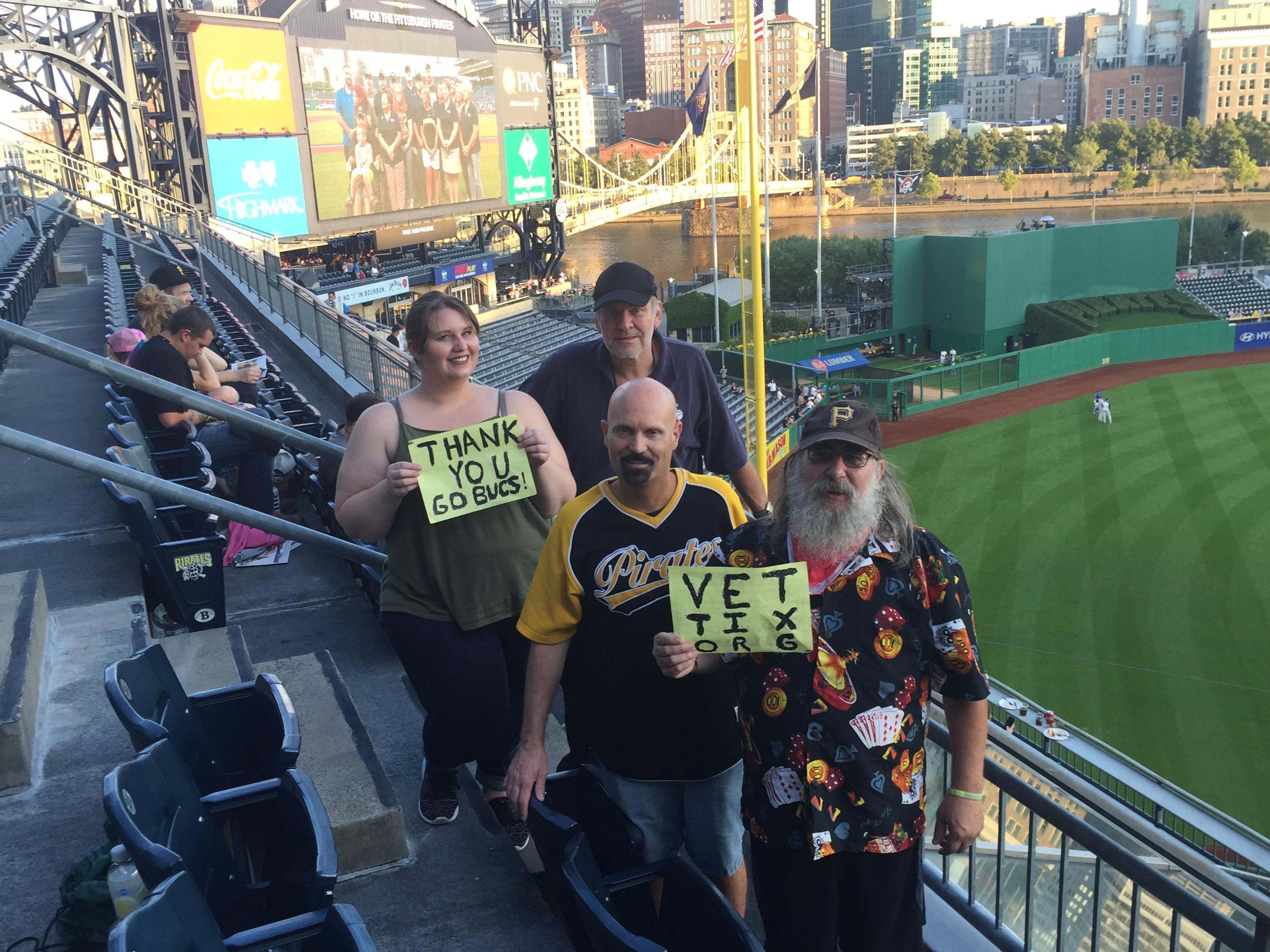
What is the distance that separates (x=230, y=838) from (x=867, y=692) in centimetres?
132

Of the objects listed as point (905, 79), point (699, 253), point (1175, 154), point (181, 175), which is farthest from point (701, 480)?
point (905, 79)

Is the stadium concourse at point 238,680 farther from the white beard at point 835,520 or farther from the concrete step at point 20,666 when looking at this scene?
the white beard at point 835,520

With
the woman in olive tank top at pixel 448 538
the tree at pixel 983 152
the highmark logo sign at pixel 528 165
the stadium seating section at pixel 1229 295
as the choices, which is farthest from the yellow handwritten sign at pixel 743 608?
the tree at pixel 983 152

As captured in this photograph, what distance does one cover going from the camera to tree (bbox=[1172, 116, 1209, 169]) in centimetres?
9269

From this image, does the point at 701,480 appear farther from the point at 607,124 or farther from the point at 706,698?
the point at 607,124

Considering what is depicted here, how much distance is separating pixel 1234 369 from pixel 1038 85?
142790 millimetres

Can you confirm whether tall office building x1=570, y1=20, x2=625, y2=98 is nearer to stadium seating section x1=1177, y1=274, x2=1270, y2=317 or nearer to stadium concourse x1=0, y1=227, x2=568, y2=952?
stadium seating section x1=1177, y1=274, x2=1270, y2=317

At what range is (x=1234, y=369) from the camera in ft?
107

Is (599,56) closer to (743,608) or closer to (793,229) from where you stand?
(793,229)

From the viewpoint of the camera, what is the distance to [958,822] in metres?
2.03

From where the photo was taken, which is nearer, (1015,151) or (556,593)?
(556,593)

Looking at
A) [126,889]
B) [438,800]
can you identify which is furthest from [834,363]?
[126,889]

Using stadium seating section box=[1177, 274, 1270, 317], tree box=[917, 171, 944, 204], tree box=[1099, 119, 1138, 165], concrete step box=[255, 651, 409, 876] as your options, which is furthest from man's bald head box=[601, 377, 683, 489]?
tree box=[1099, 119, 1138, 165]

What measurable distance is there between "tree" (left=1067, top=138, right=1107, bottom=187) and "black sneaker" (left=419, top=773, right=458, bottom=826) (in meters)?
102
